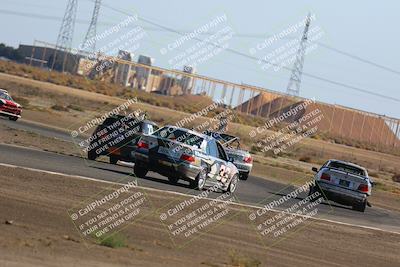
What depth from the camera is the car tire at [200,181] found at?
74.1 ft

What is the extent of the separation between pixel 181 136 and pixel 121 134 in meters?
4.12

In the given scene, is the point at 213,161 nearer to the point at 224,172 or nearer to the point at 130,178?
the point at 224,172

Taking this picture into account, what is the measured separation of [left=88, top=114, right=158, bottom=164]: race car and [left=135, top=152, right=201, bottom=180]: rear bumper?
3.53 meters

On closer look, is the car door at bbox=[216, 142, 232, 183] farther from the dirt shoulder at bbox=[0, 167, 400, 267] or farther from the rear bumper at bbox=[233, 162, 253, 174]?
the rear bumper at bbox=[233, 162, 253, 174]

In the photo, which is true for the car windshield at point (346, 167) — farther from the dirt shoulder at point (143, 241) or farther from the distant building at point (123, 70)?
the distant building at point (123, 70)

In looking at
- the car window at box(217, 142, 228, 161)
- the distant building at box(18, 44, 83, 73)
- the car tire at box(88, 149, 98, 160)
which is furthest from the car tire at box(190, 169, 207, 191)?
the distant building at box(18, 44, 83, 73)

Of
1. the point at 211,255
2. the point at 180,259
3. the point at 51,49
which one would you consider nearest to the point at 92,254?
the point at 180,259

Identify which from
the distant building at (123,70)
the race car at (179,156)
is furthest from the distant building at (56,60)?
the race car at (179,156)

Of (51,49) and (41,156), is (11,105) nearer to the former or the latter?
(41,156)

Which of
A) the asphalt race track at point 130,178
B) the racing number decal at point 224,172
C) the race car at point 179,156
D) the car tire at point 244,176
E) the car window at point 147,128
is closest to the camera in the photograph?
the asphalt race track at point 130,178

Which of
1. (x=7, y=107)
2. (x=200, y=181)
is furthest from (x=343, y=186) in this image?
(x=7, y=107)

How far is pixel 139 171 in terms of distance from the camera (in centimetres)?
2338

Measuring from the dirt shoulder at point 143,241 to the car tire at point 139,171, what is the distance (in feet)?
11.4

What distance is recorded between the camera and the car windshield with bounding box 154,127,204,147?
22484mm
